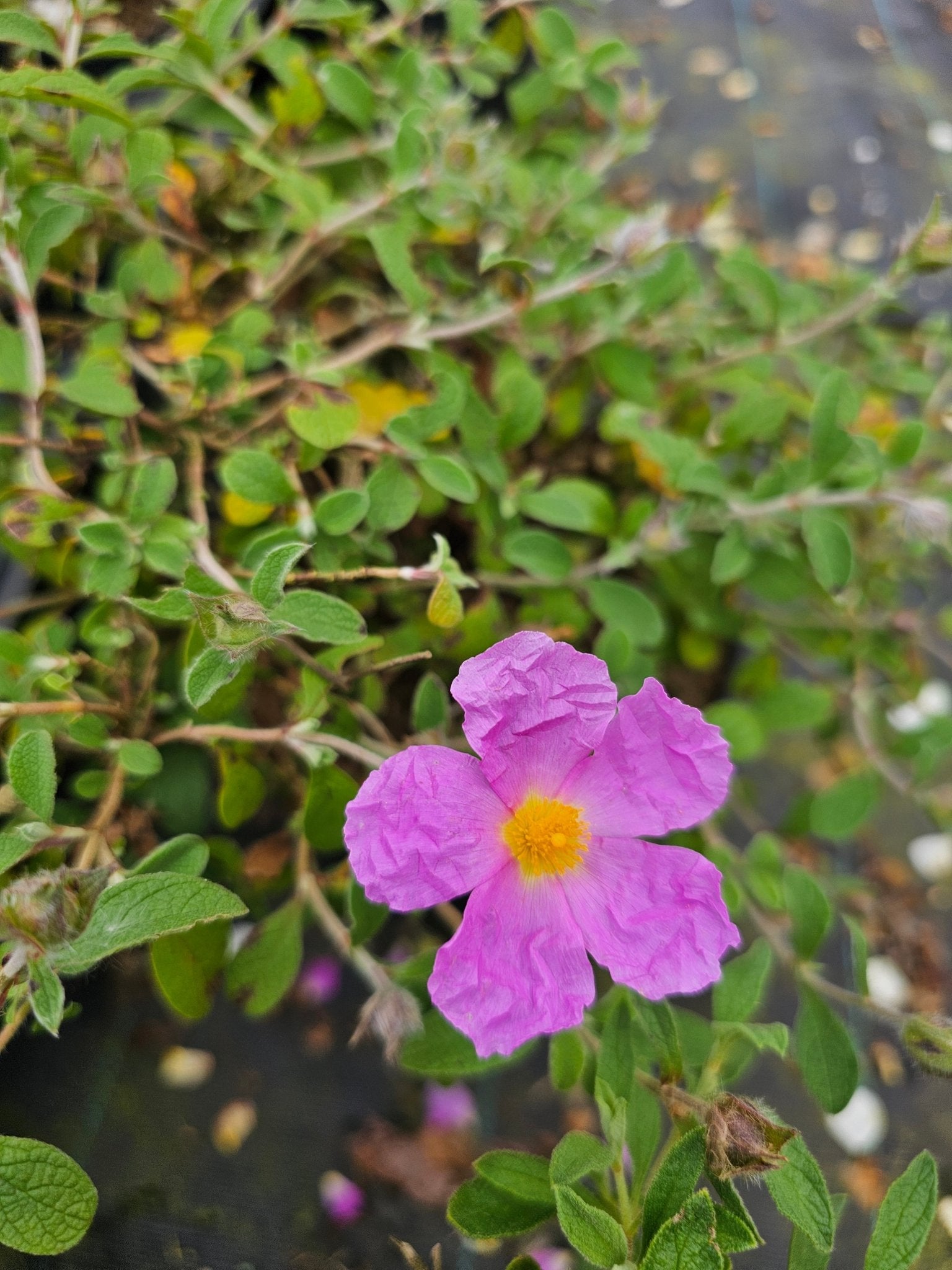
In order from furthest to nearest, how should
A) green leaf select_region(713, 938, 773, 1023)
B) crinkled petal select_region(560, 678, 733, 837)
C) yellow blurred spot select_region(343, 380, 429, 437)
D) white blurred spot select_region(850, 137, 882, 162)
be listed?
1. white blurred spot select_region(850, 137, 882, 162)
2. yellow blurred spot select_region(343, 380, 429, 437)
3. green leaf select_region(713, 938, 773, 1023)
4. crinkled petal select_region(560, 678, 733, 837)

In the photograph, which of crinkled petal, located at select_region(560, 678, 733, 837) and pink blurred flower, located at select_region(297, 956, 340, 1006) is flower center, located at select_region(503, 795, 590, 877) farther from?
pink blurred flower, located at select_region(297, 956, 340, 1006)

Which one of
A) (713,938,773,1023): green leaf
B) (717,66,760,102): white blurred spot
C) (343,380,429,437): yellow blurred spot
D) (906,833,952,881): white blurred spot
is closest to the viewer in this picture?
(713,938,773,1023): green leaf

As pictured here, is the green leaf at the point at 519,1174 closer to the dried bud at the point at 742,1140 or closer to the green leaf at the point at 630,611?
the dried bud at the point at 742,1140

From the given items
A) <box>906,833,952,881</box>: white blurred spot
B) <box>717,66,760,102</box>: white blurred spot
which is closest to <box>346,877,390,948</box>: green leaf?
<box>906,833,952,881</box>: white blurred spot

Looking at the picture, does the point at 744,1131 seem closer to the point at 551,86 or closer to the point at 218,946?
the point at 218,946

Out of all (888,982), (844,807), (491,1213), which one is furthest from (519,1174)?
(888,982)

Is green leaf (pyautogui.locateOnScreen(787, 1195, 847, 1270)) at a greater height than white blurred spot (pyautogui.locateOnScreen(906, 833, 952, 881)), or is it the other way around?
green leaf (pyautogui.locateOnScreen(787, 1195, 847, 1270))

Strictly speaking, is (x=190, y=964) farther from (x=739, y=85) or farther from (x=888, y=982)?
(x=739, y=85)
